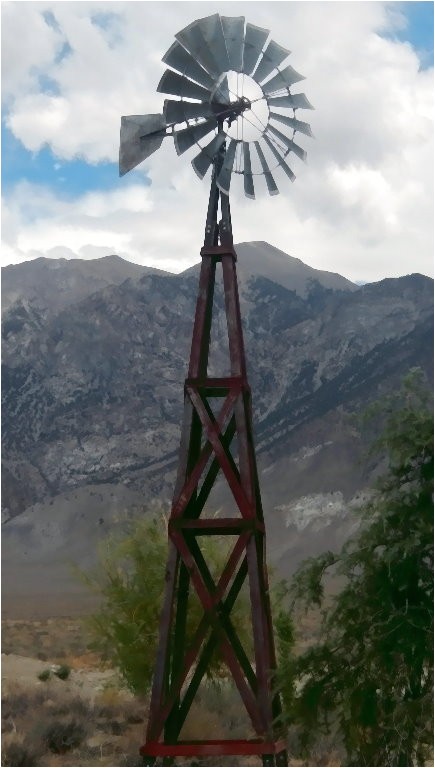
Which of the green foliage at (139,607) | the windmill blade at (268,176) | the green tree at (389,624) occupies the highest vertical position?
the windmill blade at (268,176)

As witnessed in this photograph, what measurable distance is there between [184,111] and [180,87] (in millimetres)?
282

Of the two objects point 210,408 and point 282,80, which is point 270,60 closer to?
point 282,80

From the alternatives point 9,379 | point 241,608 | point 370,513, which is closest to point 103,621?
point 241,608

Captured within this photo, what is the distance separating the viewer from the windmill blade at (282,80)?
12.2 metres

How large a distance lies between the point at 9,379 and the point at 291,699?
8500cm

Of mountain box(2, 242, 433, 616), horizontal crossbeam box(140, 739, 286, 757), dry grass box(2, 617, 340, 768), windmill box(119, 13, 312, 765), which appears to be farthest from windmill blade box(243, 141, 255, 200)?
mountain box(2, 242, 433, 616)

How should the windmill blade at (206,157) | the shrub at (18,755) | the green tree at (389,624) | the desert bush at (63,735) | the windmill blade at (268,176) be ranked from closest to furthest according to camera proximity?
the green tree at (389,624) < the windmill blade at (206,157) < the windmill blade at (268,176) < the shrub at (18,755) < the desert bush at (63,735)

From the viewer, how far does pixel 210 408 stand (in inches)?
456

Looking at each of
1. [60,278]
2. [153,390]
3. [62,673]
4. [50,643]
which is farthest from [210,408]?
[60,278]

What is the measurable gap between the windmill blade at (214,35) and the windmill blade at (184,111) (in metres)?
0.60

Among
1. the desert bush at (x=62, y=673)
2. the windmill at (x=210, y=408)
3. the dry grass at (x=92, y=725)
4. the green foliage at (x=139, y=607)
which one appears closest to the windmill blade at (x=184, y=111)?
the windmill at (x=210, y=408)

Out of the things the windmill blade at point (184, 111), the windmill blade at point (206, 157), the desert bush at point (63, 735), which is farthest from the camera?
the desert bush at point (63, 735)

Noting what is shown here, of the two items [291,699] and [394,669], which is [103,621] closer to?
[291,699]

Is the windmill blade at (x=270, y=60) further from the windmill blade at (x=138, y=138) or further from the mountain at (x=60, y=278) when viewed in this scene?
the mountain at (x=60, y=278)
